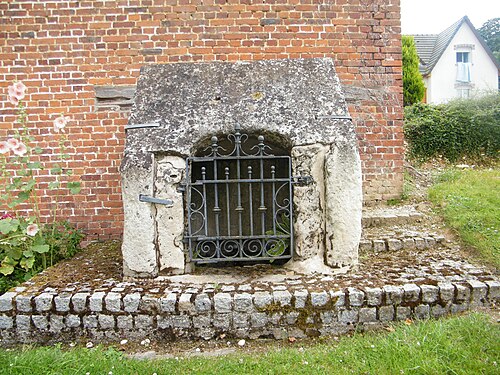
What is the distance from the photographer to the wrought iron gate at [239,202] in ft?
10.8

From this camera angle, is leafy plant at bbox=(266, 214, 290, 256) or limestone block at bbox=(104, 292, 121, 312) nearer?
limestone block at bbox=(104, 292, 121, 312)

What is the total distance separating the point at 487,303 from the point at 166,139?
2765 millimetres

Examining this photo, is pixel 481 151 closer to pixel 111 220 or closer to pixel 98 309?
pixel 111 220

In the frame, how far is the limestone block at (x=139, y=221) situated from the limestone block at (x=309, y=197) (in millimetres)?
1197

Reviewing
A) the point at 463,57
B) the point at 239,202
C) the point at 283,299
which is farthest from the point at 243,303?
the point at 463,57

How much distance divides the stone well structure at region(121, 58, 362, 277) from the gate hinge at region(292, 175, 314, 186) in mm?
28

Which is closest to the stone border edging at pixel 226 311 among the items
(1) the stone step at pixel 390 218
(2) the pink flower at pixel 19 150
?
(2) the pink flower at pixel 19 150

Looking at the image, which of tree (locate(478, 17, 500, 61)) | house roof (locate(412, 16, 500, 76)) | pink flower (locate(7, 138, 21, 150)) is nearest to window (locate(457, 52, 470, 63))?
house roof (locate(412, 16, 500, 76))

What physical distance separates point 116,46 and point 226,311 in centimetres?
370

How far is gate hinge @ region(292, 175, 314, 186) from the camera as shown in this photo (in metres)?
3.26

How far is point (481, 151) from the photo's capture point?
7.62 metres

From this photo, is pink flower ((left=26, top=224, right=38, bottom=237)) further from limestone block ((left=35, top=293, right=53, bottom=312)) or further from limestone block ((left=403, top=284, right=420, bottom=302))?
limestone block ((left=403, top=284, right=420, bottom=302))

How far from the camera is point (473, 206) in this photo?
4754mm

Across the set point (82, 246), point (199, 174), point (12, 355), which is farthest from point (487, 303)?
point (82, 246)
